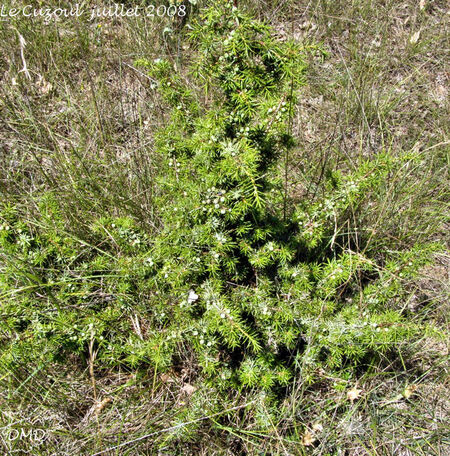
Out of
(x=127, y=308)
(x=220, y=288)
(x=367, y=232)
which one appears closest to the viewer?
(x=220, y=288)

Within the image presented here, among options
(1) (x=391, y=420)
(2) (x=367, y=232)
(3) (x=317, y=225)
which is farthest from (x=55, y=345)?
(2) (x=367, y=232)

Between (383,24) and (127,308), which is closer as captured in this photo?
(127,308)

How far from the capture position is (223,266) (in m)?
2.40

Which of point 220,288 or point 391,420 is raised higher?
point 220,288

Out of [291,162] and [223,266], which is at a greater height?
[291,162]

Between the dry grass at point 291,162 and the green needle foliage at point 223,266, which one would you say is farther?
the dry grass at point 291,162

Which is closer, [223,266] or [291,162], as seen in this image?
[223,266]

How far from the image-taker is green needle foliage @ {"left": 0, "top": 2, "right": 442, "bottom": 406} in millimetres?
1872

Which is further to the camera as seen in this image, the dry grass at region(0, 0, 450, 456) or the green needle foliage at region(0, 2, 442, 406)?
the dry grass at region(0, 0, 450, 456)

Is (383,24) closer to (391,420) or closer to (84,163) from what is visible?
(84,163)

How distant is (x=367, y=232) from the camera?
318 cm

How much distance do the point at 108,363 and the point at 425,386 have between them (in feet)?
6.88

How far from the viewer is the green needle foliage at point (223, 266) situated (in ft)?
6.14

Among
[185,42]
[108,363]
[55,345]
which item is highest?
[185,42]
